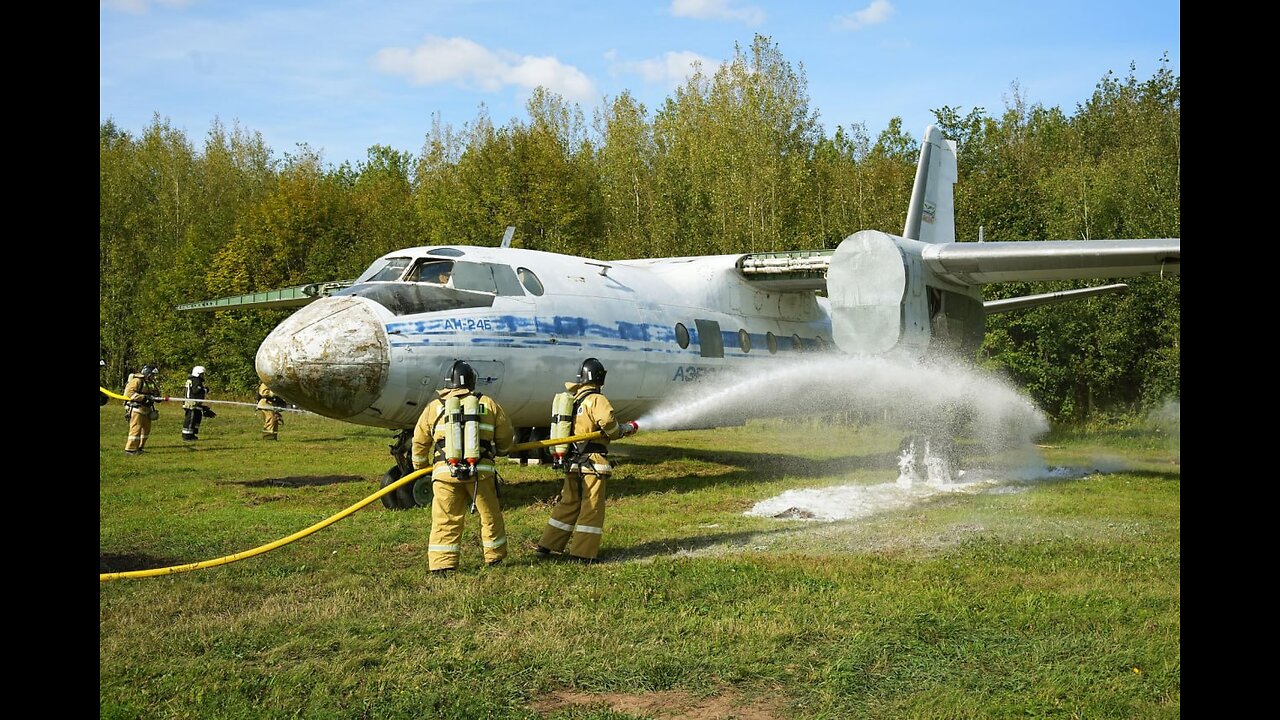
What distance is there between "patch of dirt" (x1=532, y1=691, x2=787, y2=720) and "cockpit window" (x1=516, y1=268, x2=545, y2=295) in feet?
23.4

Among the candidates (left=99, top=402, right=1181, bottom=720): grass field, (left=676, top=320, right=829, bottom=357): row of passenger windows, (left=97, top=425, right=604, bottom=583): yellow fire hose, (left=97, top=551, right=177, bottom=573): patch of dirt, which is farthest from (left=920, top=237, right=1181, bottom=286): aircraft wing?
(left=97, top=551, right=177, bottom=573): patch of dirt

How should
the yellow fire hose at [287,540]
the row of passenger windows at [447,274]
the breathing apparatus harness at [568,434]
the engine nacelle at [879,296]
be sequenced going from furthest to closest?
the engine nacelle at [879,296], the row of passenger windows at [447,274], the breathing apparatus harness at [568,434], the yellow fire hose at [287,540]

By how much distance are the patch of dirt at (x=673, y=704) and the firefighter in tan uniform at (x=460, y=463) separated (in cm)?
306

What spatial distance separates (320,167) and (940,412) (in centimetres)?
4564

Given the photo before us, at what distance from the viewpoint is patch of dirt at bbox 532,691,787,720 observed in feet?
17.1

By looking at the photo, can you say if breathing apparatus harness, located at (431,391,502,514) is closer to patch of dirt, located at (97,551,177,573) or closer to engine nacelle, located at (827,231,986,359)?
patch of dirt, located at (97,551,177,573)

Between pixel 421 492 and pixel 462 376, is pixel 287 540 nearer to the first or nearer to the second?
pixel 462 376

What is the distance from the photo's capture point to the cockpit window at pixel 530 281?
12.1 metres

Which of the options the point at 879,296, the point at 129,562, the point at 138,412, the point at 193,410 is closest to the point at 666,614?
the point at 129,562

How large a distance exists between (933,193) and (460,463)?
10.8m

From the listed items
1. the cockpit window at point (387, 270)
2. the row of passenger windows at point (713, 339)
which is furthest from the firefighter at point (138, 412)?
the row of passenger windows at point (713, 339)

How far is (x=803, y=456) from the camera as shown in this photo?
19.4 m

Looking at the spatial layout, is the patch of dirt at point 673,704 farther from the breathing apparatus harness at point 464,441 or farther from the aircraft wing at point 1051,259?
the aircraft wing at point 1051,259

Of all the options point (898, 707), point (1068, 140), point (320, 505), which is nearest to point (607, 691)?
point (898, 707)
